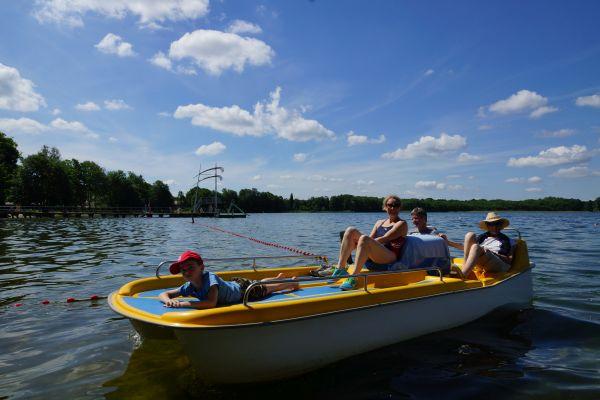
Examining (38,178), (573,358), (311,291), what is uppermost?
(38,178)

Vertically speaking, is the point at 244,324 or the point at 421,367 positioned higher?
the point at 244,324

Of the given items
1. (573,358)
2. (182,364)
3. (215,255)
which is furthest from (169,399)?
(215,255)

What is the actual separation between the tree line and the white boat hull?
881 centimetres

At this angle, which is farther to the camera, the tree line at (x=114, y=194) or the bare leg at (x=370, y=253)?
the tree line at (x=114, y=194)

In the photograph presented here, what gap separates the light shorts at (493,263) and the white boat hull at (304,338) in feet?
4.91

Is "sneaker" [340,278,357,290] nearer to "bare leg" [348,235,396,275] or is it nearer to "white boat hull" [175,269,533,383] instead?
"bare leg" [348,235,396,275]

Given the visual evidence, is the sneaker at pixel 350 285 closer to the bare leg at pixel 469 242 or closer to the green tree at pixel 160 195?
the bare leg at pixel 469 242

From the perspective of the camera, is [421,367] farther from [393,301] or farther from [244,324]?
[244,324]

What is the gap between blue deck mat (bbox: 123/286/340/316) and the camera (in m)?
4.40

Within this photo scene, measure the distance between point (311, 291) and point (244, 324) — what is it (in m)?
2.05

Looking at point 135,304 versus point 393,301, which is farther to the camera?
point 393,301

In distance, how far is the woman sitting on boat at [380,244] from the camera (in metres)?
5.73

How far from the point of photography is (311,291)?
5723mm

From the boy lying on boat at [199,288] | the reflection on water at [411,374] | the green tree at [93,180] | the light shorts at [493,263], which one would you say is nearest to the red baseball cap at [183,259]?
the boy lying on boat at [199,288]
